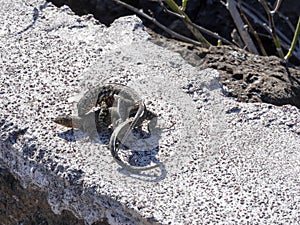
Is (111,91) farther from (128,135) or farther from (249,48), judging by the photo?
(249,48)

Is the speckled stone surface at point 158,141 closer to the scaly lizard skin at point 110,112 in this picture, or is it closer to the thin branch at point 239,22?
the scaly lizard skin at point 110,112

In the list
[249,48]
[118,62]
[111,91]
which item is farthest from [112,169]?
[249,48]

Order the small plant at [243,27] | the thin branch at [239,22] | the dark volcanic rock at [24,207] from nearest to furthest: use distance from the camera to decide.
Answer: the dark volcanic rock at [24,207], the small plant at [243,27], the thin branch at [239,22]

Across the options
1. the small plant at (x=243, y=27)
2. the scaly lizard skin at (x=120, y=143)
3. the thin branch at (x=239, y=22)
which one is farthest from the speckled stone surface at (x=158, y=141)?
the thin branch at (x=239, y=22)

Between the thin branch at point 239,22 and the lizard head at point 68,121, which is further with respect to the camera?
the thin branch at point 239,22

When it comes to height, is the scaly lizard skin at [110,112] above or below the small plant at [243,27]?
above

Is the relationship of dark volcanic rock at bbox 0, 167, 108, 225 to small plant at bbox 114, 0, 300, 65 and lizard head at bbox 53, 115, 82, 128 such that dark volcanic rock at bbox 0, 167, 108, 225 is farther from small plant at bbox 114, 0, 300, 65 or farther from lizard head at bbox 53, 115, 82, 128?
small plant at bbox 114, 0, 300, 65

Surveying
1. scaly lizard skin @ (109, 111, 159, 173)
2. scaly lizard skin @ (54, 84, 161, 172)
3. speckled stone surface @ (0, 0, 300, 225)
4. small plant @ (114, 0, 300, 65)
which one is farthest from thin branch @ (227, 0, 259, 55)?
scaly lizard skin @ (109, 111, 159, 173)
